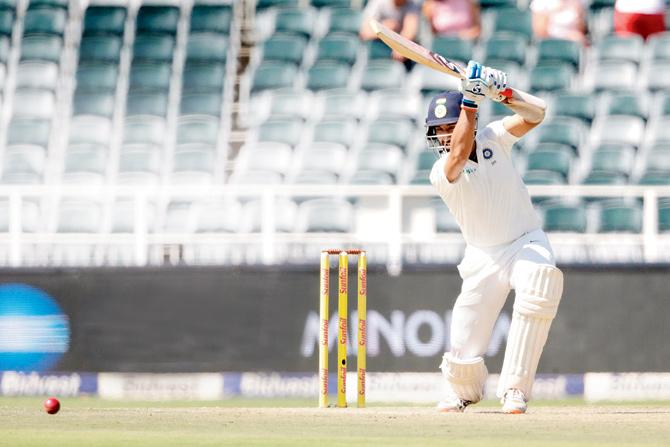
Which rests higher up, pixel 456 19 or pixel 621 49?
pixel 456 19

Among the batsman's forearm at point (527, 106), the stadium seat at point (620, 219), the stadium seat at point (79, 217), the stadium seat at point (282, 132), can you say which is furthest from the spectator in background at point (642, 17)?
the batsman's forearm at point (527, 106)

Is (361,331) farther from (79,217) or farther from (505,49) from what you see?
(505,49)

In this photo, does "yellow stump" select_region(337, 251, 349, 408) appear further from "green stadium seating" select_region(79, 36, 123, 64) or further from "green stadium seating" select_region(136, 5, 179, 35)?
"green stadium seating" select_region(136, 5, 179, 35)

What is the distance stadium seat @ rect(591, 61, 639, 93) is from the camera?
12797mm

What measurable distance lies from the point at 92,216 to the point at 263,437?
19.9 feet

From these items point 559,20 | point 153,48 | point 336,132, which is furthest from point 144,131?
point 559,20

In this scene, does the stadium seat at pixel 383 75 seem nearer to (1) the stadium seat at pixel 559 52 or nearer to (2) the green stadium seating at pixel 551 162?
(1) the stadium seat at pixel 559 52

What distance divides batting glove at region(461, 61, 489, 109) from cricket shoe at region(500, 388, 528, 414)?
4.25 feet

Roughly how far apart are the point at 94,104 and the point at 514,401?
7270 mm

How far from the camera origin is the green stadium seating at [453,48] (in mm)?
13047

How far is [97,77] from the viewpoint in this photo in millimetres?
13555

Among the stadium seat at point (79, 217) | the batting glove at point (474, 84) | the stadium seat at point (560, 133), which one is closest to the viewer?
the batting glove at point (474, 84)

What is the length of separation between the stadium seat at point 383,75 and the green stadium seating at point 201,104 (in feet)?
4.04

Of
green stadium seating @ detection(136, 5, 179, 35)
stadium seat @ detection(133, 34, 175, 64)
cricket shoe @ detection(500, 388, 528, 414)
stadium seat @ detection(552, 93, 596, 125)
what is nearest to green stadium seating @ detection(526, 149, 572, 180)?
stadium seat @ detection(552, 93, 596, 125)
